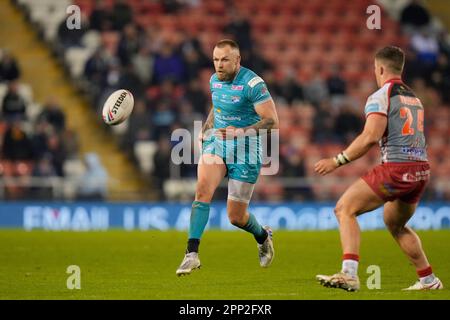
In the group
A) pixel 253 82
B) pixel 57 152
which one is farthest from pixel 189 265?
pixel 57 152

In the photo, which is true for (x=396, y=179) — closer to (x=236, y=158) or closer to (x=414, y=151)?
(x=414, y=151)

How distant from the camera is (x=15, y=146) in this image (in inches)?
879

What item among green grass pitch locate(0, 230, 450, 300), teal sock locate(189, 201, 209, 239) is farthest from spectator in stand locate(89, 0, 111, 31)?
teal sock locate(189, 201, 209, 239)

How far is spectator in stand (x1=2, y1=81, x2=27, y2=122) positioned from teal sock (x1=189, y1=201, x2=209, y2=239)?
40.7 feet

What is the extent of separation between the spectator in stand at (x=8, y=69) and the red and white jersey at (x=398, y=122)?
1567 cm

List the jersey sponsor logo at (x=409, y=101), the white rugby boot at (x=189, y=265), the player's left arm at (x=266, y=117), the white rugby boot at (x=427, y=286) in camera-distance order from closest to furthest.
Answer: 1. the jersey sponsor logo at (x=409, y=101)
2. the white rugby boot at (x=427, y=286)
3. the white rugby boot at (x=189, y=265)
4. the player's left arm at (x=266, y=117)

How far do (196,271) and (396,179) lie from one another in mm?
3733

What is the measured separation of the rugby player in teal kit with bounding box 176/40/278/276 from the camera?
11.9 metres

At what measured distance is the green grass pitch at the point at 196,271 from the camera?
10180mm

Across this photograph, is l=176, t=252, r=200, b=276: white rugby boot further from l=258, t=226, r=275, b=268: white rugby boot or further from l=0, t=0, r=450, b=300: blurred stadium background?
l=0, t=0, r=450, b=300: blurred stadium background

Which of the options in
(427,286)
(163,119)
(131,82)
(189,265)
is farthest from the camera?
(131,82)

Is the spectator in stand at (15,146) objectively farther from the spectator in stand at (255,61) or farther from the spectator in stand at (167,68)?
the spectator in stand at (255,61)

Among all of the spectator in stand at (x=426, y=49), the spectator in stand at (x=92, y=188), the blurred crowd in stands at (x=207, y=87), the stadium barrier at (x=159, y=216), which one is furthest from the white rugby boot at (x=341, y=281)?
the spectator in stand at (x=426, y=49)

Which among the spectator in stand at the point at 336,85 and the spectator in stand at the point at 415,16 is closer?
the spectator in stand at the point at 336,85
